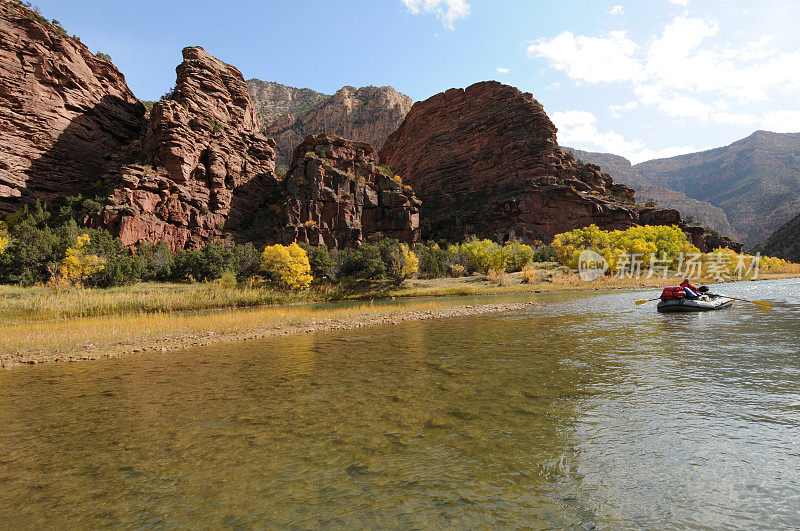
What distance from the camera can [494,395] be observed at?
897 cm

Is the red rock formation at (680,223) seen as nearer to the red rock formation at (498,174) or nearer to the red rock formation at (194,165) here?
the red rock formation at (498,174)

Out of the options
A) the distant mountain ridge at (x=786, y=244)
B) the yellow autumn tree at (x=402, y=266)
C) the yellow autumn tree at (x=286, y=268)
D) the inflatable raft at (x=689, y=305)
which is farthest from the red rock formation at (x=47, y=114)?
the distant mountain ridge at (x=786, y=244)

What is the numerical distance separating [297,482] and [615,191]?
151m

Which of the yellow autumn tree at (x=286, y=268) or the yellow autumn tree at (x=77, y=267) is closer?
the yellow autumn tree at (x=77, y=267)

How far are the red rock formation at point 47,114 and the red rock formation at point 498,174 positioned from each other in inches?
3641

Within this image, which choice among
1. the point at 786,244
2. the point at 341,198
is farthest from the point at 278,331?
the point at 786,244

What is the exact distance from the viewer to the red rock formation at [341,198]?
286ft

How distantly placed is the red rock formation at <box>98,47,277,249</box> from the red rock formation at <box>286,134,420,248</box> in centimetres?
1301

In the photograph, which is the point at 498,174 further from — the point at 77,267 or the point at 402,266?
the point at 77,267

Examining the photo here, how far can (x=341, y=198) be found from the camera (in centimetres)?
9256

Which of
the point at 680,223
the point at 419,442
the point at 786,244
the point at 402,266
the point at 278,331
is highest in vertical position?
the point at 680,223

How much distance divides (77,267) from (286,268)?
25099 millimetres

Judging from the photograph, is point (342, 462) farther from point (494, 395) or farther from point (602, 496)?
point (494, 395)

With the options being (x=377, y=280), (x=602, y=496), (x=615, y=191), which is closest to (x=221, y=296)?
(x=377, y=280)
